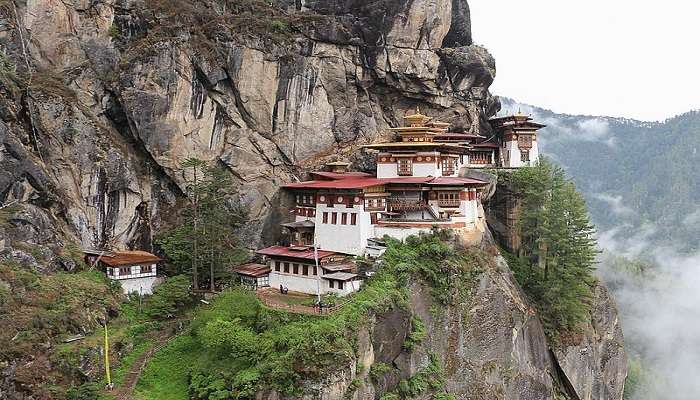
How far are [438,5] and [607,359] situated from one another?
3056cm

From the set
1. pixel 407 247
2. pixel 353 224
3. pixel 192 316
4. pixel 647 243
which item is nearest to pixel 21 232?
pixel 192 316

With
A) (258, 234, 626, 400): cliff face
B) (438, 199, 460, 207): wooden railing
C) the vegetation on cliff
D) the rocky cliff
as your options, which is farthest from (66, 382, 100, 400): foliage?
(438, 199, 460, 207): wooden railing

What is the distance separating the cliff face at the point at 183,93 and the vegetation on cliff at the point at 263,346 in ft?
36.7

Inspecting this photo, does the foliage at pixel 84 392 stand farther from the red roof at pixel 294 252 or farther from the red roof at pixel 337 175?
the red roof at pixel 337 175

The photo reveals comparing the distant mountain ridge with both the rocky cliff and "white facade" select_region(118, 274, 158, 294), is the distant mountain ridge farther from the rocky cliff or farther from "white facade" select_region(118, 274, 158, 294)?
"white facade" select_region(118, 274, 158, 294)

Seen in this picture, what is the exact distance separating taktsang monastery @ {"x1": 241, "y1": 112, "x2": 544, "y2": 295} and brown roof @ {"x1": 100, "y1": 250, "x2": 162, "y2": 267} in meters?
5.18

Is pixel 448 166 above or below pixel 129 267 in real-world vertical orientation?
above

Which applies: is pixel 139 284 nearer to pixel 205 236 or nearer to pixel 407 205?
pixel 205 236

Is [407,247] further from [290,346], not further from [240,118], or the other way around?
[240,118]

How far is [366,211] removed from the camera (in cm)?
3625

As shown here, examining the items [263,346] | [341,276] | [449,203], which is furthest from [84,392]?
[449,203]

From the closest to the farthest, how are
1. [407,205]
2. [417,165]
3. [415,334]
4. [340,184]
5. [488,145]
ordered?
[415,334] → [340,184] → [407,205] → [417,165] → [488,145]

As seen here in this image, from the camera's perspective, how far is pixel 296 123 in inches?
1665

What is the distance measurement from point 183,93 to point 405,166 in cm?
1535
